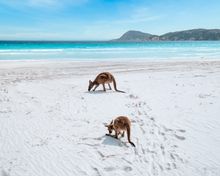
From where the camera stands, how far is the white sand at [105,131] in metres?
4.87

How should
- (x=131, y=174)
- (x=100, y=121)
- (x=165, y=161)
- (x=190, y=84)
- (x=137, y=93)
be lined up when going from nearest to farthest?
(x=131, y=174)
(x=165, y=161)
(x=100, y=121)
(x=137, y=93)
(x=190, y=84)

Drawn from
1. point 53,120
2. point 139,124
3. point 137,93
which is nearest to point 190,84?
point 137,93

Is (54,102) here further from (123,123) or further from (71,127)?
(123,123)

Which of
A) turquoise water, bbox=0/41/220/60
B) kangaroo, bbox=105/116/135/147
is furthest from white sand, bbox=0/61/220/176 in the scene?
turquoise water, bbox=0/41/220/60

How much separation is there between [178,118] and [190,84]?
16.1 feet

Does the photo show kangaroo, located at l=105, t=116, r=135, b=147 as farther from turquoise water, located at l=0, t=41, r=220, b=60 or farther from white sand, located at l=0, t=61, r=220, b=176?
turquoise water, located at l=0, t=41, r=220, b=60

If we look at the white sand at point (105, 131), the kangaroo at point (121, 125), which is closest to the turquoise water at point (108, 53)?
the white sand at point (105, 131)

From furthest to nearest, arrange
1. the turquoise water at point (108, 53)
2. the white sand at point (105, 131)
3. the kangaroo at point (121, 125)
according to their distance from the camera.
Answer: the turquoise water at point (108, 53), the kangaroo at point (121, 125), the white sand at point (105, 131)

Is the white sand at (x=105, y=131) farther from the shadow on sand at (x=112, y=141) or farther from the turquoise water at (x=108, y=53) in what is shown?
the turquoise water at (x=108, y=53)

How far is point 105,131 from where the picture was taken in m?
6.42

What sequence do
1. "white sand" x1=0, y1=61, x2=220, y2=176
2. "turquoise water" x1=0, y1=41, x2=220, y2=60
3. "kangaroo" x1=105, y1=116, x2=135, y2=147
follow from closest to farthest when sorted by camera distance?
"white sand" x1=0, y1=61, x2=220, y2=176, "kangaroo" x1=105, y1=116, x2=135, y2=147, "turquoise water" x1=0, y1=41, x2=220, y2=60

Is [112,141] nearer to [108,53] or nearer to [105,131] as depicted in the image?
[105,131]

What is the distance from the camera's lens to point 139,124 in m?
6.82

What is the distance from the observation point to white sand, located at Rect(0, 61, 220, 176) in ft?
16.0
